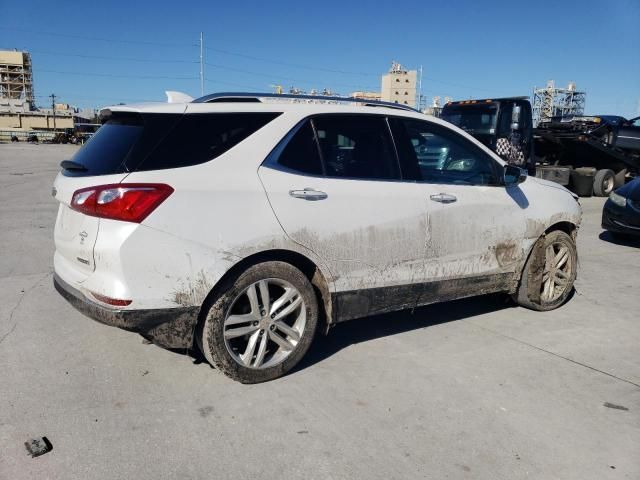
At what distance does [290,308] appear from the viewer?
3.48m

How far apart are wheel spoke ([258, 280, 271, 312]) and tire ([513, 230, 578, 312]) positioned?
271cm

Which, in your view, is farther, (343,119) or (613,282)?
(613,282)

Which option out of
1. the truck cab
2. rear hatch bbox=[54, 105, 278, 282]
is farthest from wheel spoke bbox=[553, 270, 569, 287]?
the truck cab

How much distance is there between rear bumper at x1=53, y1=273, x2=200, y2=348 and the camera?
3010mm

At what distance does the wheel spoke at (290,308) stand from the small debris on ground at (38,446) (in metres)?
1.44

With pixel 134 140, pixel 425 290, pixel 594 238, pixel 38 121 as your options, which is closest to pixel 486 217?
pixel 425 290

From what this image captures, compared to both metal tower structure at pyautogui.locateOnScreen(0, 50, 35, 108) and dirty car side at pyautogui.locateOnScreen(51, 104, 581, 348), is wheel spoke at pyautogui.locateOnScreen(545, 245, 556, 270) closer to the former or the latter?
dirty car side at pyautogui.locateOnScreen(51, 104, 581, 348)

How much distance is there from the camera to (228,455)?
270 cm

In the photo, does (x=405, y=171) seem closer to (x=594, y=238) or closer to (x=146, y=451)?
(x=146, y=451)

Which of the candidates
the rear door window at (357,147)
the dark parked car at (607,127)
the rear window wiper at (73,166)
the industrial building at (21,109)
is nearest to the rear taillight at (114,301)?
the rear window wiper at (73,166)

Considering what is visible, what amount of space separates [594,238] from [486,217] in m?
5.89

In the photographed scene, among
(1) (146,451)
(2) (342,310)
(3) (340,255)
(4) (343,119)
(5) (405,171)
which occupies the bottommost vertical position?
(1) (146,451)

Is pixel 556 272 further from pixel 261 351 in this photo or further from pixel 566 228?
pixel 261 351

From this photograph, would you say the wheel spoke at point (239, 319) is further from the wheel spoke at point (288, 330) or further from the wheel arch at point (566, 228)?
the wheel arch at point (566, 228)
